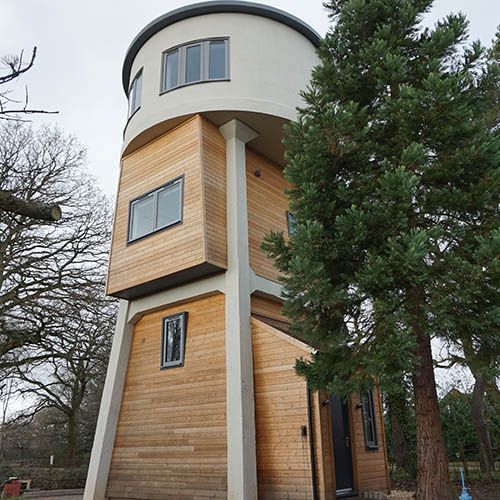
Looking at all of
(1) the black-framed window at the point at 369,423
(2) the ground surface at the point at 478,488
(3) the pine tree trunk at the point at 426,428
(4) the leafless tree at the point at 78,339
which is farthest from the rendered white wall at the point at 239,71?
(2) the ground surface at the point at 478,488

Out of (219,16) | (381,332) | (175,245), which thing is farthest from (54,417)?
(381,332)

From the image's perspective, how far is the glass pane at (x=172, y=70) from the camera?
36.9 feet

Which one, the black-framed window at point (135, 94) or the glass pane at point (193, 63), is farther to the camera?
the black-framed window at point (135, 94)

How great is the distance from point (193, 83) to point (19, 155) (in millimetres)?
7634

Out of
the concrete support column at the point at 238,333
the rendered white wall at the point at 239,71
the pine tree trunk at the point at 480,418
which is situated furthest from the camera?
the pine tree trunk at the point at 480,418

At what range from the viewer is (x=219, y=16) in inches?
454

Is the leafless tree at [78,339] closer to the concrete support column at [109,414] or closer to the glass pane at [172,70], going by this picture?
the concrete support column at [109,414]

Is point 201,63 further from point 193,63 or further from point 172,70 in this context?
point 172,70

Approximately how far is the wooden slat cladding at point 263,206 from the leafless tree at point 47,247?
650 cm

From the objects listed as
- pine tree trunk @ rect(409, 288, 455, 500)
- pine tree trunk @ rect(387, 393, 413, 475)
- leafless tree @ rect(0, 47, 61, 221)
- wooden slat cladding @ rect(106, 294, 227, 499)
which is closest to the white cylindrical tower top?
wooden slat cladding @ rect(106, 294, 227, 499)

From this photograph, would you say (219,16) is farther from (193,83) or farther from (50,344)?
(50,344)

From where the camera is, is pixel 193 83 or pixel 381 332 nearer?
pixel 381 332

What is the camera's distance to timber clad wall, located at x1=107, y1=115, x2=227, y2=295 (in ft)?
31.2

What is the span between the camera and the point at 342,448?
29.9ft
